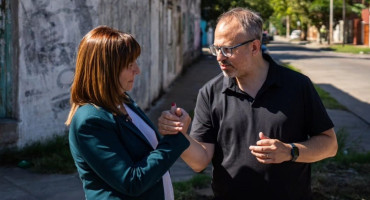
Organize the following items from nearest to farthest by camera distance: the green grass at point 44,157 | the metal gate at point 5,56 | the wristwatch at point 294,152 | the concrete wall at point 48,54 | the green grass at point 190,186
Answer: the wristwatch at point 294,152, the green grass at point 190,186, the green grass at point 44,157, the metal gate at point 5,56, the concrete wall at point 48,54

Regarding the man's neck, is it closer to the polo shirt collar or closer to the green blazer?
the polo shirt collar

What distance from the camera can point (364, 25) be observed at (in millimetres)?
46406

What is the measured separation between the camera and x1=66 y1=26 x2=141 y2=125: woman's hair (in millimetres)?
2199

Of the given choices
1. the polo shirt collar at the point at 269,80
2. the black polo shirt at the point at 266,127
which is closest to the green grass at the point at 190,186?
the black polo shirt at the point at 266,127

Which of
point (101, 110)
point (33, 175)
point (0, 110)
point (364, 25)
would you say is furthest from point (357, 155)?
point (364, 25)

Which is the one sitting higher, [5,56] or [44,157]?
[5,56]

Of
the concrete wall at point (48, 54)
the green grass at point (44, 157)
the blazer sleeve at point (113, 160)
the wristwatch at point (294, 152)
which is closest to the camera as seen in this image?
the blazer sleeve at point (113, 160)

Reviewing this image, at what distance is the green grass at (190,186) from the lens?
16.4ft

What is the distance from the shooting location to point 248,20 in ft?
9.09

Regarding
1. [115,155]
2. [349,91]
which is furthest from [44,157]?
[349,91]

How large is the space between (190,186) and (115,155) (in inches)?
128

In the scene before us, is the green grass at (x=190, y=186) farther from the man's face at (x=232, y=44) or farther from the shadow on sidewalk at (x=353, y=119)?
the shadow on sidewalk at (x=353, y=119)

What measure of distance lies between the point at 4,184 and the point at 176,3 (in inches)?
491

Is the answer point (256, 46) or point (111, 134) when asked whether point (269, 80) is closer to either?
point (256, 46)
